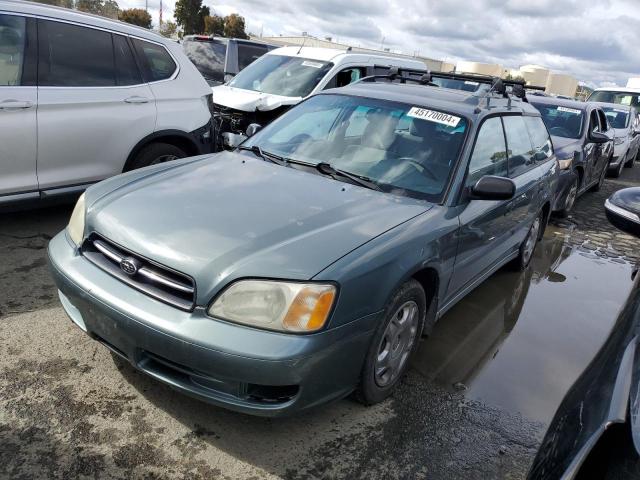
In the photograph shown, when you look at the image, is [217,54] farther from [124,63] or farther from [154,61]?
[124,63]

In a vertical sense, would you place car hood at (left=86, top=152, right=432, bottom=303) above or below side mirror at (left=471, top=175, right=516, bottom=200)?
below

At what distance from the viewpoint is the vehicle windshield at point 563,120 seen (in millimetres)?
7960

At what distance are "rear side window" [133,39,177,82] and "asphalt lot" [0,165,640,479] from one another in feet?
6.50

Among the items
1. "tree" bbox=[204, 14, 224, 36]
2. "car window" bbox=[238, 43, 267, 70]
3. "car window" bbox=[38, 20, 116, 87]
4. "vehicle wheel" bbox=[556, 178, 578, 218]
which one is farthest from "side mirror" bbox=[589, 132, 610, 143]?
"tree" bbox=[204, 14, 224, 36]

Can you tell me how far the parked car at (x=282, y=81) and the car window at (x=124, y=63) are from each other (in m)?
2.32

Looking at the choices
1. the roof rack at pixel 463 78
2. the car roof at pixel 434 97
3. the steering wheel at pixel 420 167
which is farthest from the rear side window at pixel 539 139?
the steering wheel at pixel 420 167

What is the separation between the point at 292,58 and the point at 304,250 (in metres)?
6.79

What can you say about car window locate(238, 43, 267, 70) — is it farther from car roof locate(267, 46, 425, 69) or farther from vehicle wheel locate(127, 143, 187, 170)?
vehicle wheel locate(127, 143, 187, 170)

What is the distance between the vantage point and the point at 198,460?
2350 millimetres

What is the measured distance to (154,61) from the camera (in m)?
5.01

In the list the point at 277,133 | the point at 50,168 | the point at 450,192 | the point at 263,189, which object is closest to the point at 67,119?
the point at 50,168

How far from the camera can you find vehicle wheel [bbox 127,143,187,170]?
4926 millimetres

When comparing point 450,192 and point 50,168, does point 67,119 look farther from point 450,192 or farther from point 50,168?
point 450,192

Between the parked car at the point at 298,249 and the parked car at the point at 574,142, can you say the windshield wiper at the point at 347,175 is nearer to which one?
the parked car at the point at 298,249
